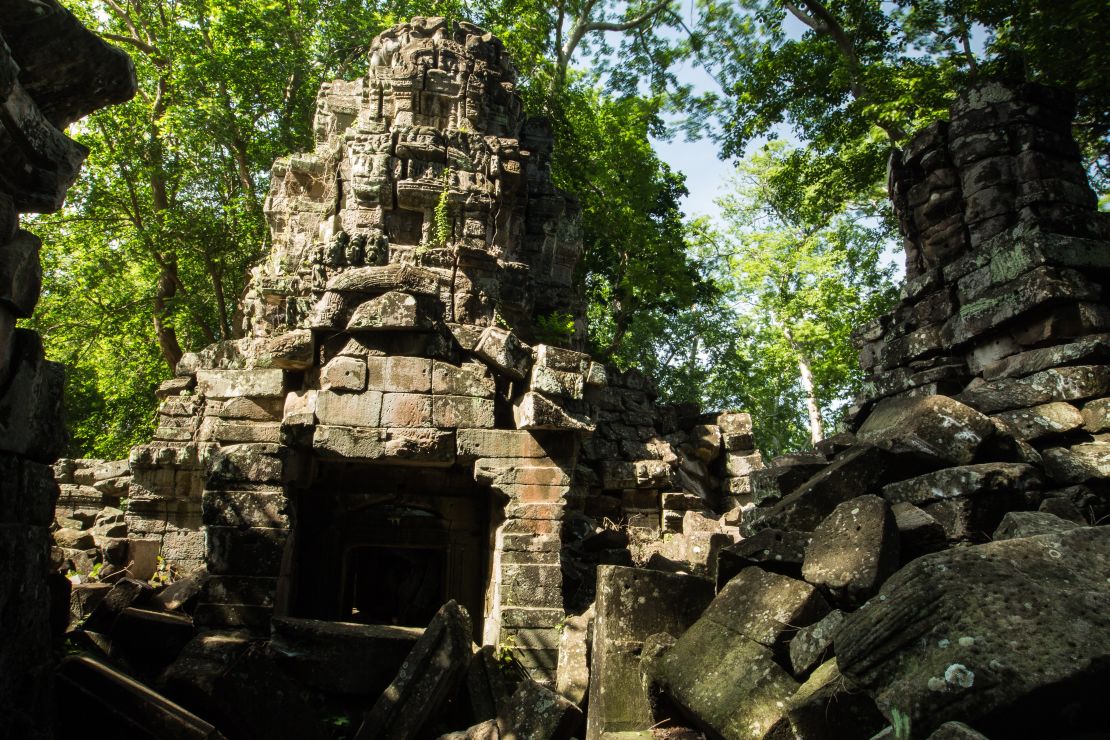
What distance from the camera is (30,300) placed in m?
3.12

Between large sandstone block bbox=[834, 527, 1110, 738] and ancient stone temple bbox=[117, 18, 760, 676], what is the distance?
12.4 feet

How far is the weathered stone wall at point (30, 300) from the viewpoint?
115 inches

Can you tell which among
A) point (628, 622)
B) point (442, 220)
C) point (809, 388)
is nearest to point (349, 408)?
point (628, 622)

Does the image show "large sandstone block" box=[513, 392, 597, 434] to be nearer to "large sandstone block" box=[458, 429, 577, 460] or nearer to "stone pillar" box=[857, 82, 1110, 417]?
"large sandstone block" box=[458, 429, 577, 460]

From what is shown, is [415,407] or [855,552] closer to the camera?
[855,552]

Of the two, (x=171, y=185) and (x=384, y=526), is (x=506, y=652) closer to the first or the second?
(x=384, y=526)

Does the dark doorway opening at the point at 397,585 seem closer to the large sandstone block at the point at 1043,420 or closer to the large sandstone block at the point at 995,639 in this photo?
the large sandstone block at the point at 1043,420

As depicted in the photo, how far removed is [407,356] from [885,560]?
4366 mm

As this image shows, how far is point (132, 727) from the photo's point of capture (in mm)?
3668

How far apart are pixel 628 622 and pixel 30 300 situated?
339 centimetres

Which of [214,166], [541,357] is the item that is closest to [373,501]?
[541,357]

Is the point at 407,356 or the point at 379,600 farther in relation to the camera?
the point at 379,600

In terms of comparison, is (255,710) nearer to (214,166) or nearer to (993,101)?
(993,101)

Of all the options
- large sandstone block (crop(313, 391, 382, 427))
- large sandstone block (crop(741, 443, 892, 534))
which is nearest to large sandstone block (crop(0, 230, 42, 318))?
large sandstone block (crop(313, 391, 382, 427))
